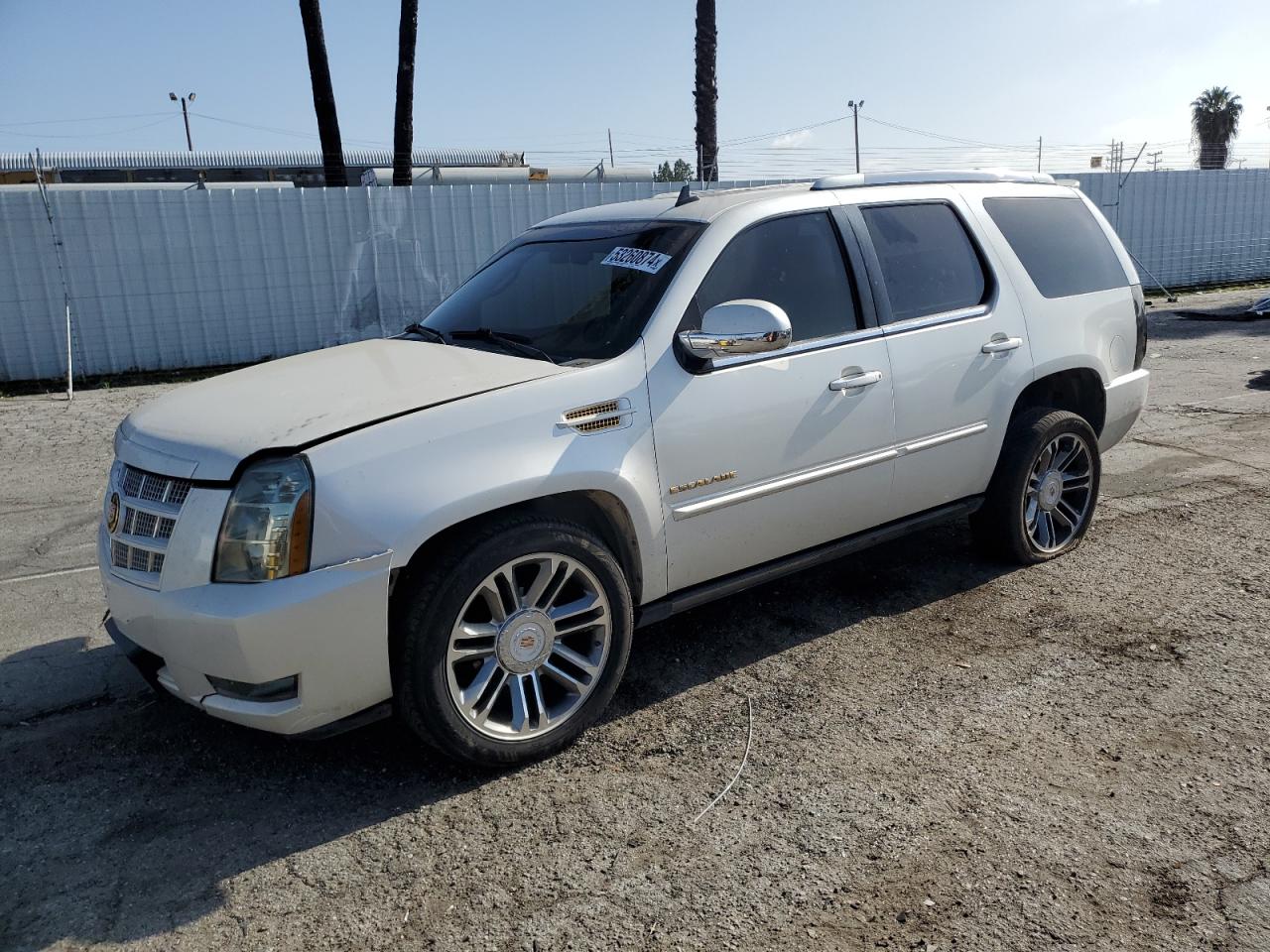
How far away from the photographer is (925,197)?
459 centimetres

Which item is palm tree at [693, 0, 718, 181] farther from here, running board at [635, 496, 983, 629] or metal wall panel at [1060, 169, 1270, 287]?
running board at [635, 496, 983, 629]

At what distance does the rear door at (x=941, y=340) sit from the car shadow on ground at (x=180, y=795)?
3.26ft

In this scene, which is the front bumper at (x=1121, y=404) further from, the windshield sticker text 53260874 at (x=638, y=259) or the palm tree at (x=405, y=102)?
the palm tree at (x=405, y=102)

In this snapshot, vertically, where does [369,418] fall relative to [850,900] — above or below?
above

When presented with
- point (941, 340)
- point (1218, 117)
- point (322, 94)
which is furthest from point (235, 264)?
point (1218, 117)

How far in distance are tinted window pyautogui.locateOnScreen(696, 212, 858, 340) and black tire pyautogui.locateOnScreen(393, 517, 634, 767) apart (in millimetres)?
1121

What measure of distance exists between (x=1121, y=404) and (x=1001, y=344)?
1163mm

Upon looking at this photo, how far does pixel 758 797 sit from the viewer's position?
10.1 ft

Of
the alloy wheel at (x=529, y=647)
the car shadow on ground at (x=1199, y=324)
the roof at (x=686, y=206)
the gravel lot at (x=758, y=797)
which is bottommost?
the gravel lot at (x=758, y=797)

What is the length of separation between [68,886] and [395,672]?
105cm

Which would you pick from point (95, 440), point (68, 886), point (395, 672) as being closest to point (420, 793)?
point (395, 672)

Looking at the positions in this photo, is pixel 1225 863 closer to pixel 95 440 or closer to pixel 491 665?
pixel 491 665

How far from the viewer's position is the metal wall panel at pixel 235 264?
12.2 m

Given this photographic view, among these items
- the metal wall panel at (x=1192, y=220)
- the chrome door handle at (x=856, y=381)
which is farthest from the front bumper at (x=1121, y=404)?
the metal wall panel at (x=1192, y=220)
